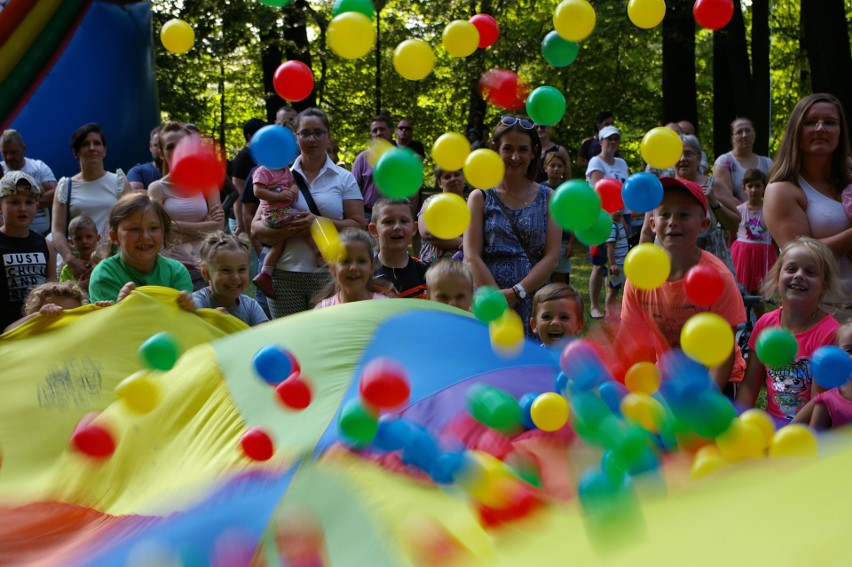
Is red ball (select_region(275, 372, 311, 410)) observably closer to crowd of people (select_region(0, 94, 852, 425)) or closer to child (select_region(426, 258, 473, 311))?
crowd of people (select_region(0, 94, 852, 425))

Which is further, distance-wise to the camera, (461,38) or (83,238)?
(83,238)

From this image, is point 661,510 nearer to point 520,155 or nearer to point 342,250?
point 342,250

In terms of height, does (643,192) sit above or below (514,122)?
below

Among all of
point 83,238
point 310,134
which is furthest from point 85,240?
point 310,134

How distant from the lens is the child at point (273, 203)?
5098mm

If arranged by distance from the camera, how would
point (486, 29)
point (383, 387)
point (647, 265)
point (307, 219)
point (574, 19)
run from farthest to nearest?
point (307, 219) → point (486, 29) → point (574, 19) → point (647, 265) → point (383, 387)

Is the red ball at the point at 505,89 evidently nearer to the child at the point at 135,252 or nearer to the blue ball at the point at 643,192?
the blue ball at the point at 643,192

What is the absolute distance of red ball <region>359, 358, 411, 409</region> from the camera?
8.60 feet

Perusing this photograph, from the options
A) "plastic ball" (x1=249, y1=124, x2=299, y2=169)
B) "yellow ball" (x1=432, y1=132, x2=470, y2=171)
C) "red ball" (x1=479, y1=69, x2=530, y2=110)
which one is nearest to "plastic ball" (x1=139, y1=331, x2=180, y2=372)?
"plastic ball" (x1=249, y1=124, x2=299, y2=169)

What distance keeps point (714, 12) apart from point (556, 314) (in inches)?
51.7

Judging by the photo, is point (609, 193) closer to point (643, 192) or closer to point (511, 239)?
point (643, 192)

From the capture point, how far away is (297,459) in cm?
285

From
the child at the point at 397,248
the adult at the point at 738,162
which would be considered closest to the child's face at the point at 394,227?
the child at the point at 397,248

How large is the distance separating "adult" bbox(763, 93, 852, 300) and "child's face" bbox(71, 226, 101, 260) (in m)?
3.47
